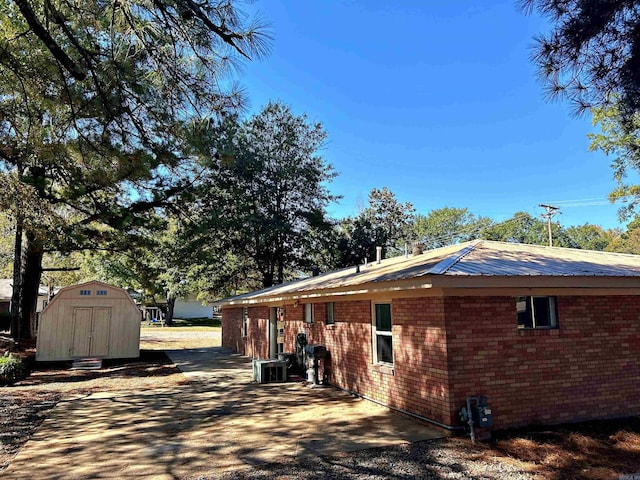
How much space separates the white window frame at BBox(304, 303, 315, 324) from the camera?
11.5m

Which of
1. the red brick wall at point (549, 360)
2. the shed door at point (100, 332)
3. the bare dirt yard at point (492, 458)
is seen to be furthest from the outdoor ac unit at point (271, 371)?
the shed door at point (100, 332)

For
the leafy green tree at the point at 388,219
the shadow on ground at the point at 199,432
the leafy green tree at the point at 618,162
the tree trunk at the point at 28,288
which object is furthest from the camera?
the leafy green tree at the point at 388,219

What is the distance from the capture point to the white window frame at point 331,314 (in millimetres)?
9963

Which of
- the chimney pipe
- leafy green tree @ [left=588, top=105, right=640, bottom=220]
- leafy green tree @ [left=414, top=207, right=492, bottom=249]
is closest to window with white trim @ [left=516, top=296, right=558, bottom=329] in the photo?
the chimney pipe

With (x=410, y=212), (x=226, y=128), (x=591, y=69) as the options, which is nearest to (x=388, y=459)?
(x=226, y=128)

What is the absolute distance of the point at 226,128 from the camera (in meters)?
6.19

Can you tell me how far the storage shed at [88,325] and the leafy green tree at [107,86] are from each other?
7.37m

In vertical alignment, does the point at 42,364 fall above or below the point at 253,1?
below

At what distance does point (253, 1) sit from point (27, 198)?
23.3ft

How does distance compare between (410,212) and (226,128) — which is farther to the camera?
(410,212)

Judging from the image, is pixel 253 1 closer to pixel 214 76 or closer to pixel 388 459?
pixel 214 76

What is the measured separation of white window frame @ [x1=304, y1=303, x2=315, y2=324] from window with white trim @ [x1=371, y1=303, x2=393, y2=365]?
3336 millimetres

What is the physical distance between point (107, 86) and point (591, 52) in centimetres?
622

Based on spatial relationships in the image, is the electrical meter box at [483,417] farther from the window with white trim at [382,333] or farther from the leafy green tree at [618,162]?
Result: the leafy green tree at [618,162]
